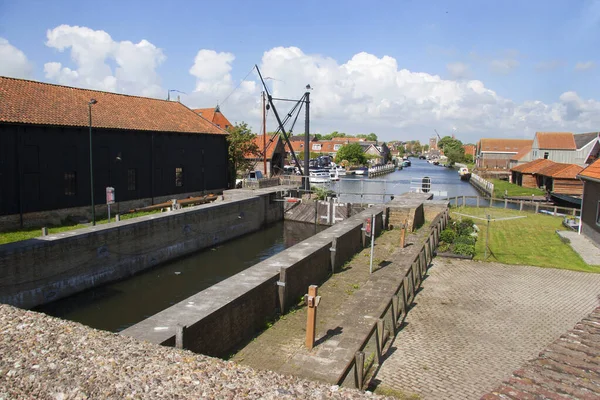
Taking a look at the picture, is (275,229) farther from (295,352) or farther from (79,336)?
(79,336)

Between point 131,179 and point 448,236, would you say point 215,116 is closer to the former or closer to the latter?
point 131,179

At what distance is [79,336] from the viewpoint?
254 inches

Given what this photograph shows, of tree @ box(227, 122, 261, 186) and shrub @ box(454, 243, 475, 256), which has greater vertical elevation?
tree @ box(227, 122, 261, 186)

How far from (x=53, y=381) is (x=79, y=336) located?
1191 millimetres

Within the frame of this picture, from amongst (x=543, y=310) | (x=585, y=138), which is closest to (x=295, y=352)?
(x=543, y=310)

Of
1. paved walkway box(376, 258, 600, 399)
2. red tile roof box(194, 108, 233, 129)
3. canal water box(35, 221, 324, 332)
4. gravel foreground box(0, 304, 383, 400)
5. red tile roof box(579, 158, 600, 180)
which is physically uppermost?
red tile roof box(194, 108, 233, 129)

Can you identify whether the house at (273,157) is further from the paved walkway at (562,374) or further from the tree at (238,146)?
the paved walkway at (562,374)

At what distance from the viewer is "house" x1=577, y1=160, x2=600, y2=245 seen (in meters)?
20.2

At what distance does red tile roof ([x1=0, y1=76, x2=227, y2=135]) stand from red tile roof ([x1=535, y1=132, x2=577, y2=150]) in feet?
158

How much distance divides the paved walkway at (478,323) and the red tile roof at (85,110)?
65.0ft

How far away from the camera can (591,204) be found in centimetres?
2128

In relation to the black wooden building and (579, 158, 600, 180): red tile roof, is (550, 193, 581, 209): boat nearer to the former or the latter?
(579, 158, 600, 180): red tile roof

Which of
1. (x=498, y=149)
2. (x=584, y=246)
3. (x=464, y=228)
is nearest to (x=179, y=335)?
(x=464, y=228)

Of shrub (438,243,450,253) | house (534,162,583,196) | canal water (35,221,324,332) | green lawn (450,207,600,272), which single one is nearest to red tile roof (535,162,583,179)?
house (534,162,583,196)
